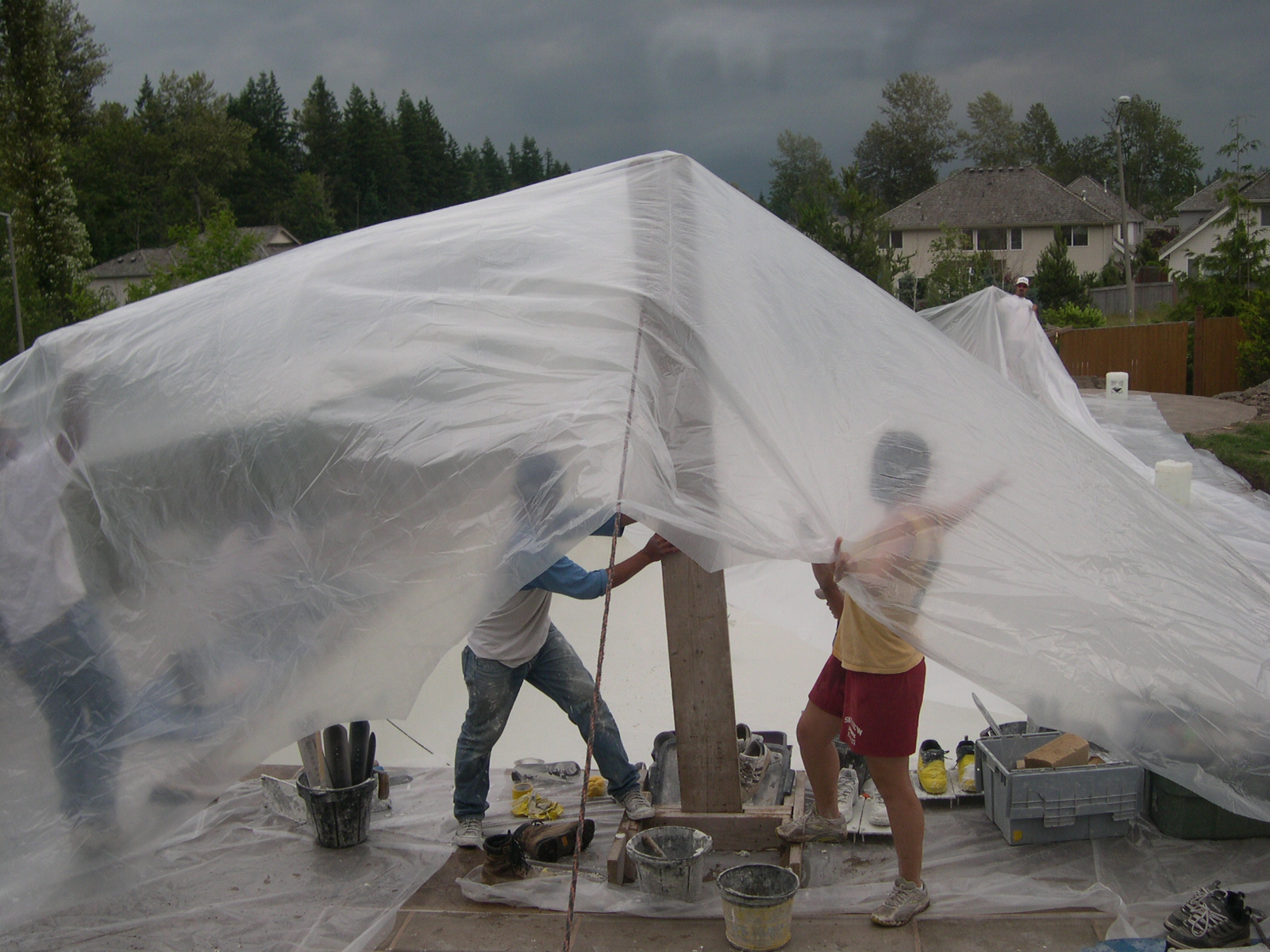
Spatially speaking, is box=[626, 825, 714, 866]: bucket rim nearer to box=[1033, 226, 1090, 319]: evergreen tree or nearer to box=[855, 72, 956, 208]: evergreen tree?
box=[1033, 226, 1090, 319]: evergreen tree

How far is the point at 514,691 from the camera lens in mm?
3289

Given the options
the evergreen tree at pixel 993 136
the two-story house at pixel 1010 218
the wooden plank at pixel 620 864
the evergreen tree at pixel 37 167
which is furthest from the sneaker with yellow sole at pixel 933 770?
the evergreen tree at pixel 993 136

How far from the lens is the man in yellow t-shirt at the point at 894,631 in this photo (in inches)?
103

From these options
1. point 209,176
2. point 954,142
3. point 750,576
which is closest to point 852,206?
point 750,576

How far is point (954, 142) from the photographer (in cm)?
5772

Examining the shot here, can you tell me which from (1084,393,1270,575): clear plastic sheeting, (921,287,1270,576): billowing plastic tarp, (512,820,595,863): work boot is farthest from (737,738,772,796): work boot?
(921,287,1270,576): billowing plastic tarp

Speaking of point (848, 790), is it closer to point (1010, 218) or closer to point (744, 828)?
point (744, 828)

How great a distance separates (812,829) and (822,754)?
28 cm

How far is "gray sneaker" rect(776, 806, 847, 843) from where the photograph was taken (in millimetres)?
3045

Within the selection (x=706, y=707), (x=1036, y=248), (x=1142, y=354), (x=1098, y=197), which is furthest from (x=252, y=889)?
(x=1098, y=197)

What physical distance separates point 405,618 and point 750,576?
388cm

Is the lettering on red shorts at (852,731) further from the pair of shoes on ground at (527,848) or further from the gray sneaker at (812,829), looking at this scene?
Answer: the pair of shoes on ground at (527,848)

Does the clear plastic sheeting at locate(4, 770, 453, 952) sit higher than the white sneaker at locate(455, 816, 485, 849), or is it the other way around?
the white sneaker at locate(455, 816, 485, 849)

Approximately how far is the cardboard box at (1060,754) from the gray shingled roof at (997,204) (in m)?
38.8
